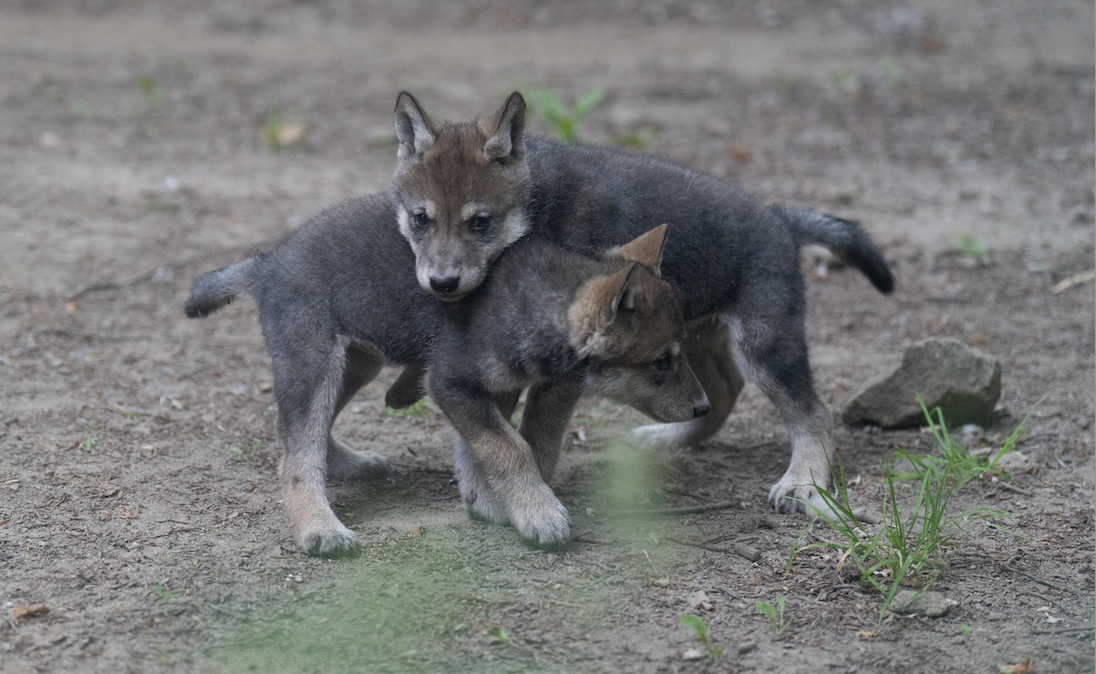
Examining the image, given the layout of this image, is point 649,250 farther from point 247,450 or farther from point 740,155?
point 740,155

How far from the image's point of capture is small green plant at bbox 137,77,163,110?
12.9 m

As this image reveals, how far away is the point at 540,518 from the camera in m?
4.85

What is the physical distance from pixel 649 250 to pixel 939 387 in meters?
2.17

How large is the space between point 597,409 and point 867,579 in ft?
9.17

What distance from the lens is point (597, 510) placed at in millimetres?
5375

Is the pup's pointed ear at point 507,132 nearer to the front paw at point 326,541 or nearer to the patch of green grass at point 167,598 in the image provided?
the front paw at point 326,541

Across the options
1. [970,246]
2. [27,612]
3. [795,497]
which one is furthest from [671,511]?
[970,246]

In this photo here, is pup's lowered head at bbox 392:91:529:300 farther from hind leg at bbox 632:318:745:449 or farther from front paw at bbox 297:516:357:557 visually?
hind leg at bbox 632:318:745:449

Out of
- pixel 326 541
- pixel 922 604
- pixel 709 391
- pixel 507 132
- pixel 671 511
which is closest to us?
pixel 922 604

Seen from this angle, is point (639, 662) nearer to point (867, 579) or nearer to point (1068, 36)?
point (867, 579)

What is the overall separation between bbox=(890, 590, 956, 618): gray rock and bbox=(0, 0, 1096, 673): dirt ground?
0.22 ft

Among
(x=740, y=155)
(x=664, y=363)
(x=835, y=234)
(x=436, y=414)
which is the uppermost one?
(x=835, y=234)

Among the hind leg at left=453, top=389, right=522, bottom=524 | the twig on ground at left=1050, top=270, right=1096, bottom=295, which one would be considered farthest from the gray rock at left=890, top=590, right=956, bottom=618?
the twig on ground at left=1050, top=270, right=1096, bottom=295

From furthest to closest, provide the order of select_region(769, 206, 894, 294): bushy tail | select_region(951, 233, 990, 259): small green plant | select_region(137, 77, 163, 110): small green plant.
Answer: select_region(137, 77, 163, 110): small green plant → select_region(951, 233, 990, 259): small green plant → select_region(769, 206, 894, 294): bushy tail
